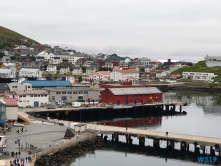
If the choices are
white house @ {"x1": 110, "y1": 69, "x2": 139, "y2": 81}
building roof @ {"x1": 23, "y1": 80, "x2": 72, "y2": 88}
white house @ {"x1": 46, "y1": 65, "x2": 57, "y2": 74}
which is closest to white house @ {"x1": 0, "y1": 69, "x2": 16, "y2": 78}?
white house @ {"x1": 46, "y1": 65, "x2": 57, "y2": 74}

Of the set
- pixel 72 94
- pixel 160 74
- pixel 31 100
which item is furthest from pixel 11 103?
pixel 160 74

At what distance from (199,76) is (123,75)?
29419 millimetres

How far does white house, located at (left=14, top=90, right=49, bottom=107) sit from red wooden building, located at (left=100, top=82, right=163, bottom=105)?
10.4 metres

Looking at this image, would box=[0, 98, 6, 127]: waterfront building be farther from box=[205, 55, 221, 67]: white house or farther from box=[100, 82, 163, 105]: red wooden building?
box=[205, 55, 221, 67]: white house

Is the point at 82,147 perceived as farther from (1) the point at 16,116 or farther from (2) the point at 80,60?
(2) the point at 80,60

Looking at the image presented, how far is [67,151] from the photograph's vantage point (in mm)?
37031

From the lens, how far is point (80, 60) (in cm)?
16150

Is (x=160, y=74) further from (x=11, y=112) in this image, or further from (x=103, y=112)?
(x=11, y=112)

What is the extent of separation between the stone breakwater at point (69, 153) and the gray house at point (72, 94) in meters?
23.7

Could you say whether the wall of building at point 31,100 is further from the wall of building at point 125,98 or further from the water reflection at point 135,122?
the wall of building at point 125,98

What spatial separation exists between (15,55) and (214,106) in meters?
93.6

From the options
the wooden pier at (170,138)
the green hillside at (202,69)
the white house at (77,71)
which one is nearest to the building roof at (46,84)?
the wooden pier at (170,138)

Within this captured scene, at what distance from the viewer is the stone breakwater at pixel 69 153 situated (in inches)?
1305

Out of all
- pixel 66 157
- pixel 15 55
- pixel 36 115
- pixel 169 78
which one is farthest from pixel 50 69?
pixel 66 157
